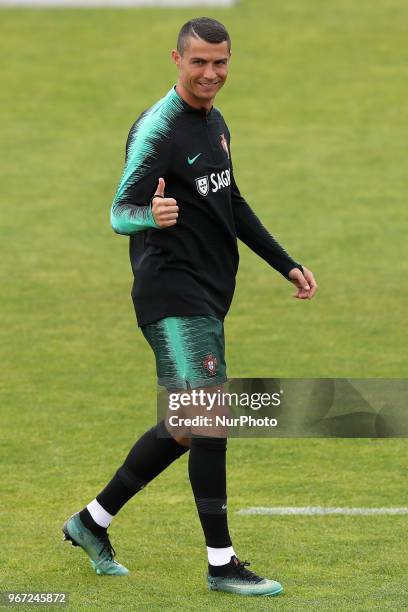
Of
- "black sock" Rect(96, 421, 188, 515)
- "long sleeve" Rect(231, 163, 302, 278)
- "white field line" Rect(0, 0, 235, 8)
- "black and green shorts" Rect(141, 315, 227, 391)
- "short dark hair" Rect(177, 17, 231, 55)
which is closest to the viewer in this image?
"short dark hair" Rect(177, 17, 231, 55)

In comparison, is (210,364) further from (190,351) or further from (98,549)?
(98,549)

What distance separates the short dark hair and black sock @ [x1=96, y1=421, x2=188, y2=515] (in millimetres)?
1544

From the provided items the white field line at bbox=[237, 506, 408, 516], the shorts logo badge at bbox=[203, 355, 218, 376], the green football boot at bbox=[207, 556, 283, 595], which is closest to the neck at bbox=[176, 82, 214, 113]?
the shorts logo badge at bbox=[203, 355, 218, 376]

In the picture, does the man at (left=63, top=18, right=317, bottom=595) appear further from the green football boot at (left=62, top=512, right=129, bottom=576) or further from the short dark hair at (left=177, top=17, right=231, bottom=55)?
the green football boot at (left=62, top=512, right=129, bottom=576)

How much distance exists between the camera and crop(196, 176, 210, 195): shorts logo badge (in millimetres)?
6156

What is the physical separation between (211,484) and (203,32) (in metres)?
1.77

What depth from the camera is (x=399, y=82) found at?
22.1 meters

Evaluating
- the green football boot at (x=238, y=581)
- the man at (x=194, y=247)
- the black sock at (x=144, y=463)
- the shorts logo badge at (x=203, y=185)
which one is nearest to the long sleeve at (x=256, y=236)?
the man at (x=194, y=247)

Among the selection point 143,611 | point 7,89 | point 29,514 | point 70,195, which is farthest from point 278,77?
point 143,611

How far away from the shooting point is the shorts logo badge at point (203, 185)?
616cm

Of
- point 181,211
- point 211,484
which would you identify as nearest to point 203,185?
point 181,211

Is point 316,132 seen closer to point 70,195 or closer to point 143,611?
point 70,195

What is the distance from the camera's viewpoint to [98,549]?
6.55m

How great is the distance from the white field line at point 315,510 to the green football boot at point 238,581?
4.10 ft
